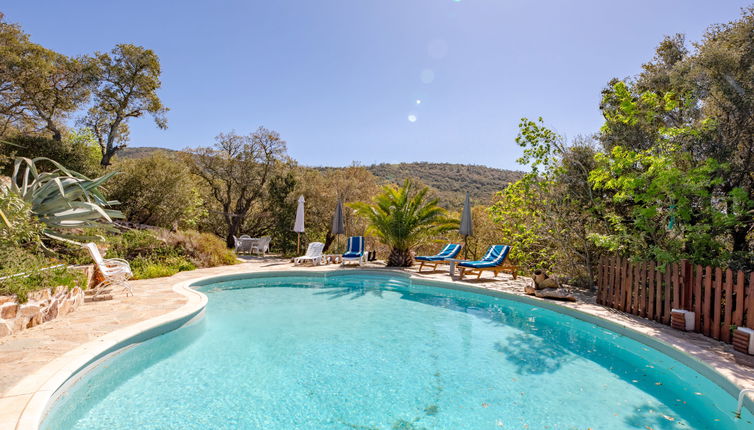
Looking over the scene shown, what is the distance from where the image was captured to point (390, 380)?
402cm

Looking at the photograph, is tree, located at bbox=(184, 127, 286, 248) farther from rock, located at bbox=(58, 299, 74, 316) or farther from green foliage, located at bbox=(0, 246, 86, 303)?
rock, located at bbox=(58, 299, 74, 316)

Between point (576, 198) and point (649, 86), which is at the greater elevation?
point (649, 86)

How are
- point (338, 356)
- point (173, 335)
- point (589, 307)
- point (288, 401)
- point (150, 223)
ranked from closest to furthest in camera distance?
point (288, 401), point (338, 356), point (173, 335), point (589, 307), point (150, 223)

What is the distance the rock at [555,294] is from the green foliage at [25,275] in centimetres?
846

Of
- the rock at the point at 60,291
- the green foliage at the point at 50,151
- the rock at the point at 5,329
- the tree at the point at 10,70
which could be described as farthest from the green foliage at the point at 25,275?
the tree at the point at 10,70

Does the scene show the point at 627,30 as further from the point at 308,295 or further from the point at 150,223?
the point at 150,223

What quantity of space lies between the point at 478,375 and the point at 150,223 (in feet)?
48.3

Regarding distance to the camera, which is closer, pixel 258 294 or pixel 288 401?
pixel 288 401

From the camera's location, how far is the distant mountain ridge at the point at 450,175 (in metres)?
38.2

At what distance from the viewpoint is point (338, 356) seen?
15.5 feet

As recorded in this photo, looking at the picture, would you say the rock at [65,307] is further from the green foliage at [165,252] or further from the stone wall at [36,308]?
the green foliage at [165,252]

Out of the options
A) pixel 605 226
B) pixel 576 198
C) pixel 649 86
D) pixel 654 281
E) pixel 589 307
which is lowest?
pixel 589 307

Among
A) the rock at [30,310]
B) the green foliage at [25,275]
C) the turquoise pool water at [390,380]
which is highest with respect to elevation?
the green foliage at [25,275]

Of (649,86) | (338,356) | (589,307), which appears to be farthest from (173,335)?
(649,86)
